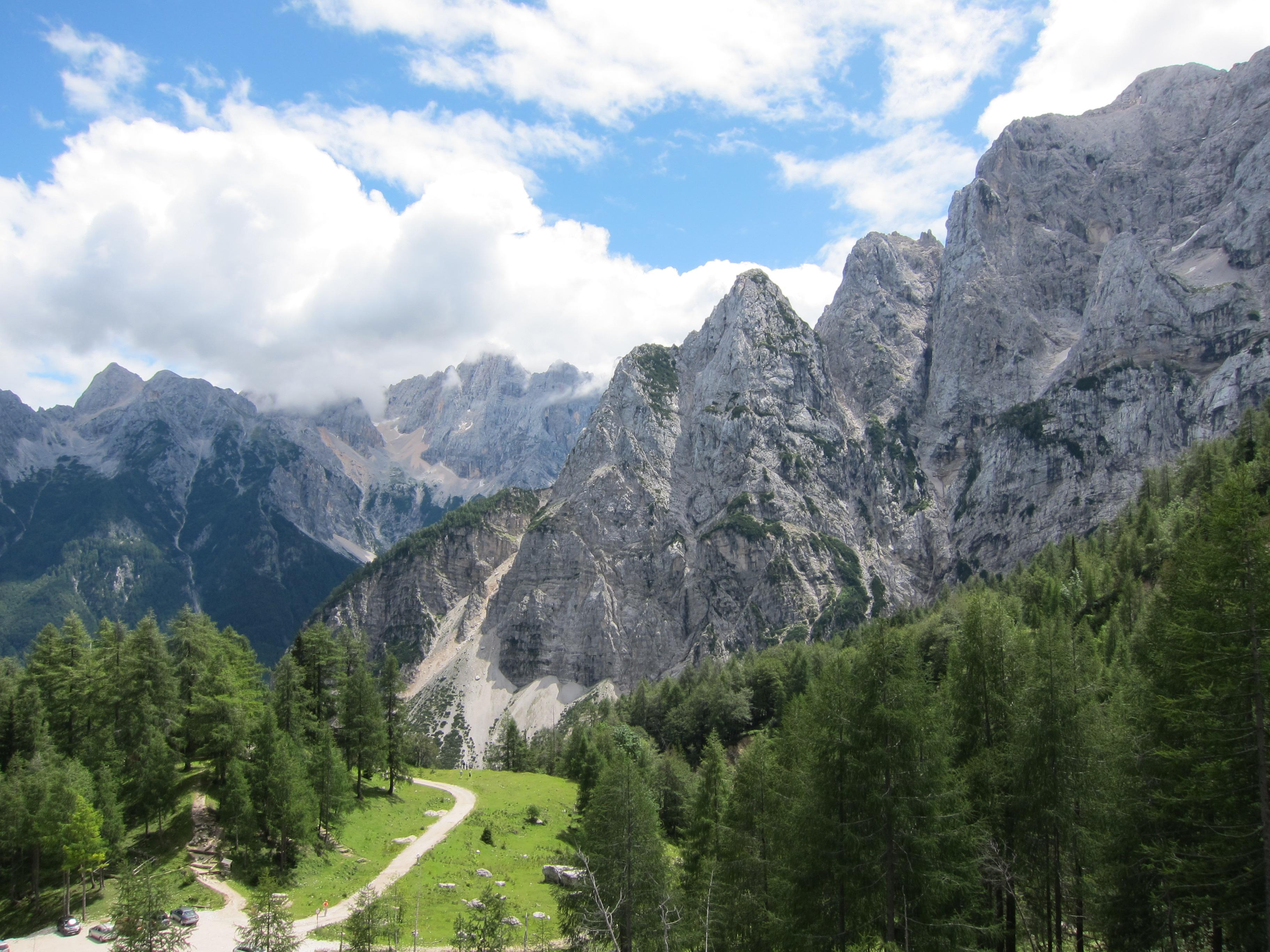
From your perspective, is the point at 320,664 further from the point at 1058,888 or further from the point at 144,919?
the point at 1058,888

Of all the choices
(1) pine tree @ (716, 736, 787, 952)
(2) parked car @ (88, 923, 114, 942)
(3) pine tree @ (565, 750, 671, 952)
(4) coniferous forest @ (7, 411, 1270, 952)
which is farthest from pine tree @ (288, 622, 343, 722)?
(1) pine tree @ (716, 736, 787, 952)

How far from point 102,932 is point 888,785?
43167 millimetres

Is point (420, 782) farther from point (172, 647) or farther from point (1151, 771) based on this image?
point (1151, 771)

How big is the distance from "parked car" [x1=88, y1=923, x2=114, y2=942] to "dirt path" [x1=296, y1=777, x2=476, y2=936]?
921 centimetres

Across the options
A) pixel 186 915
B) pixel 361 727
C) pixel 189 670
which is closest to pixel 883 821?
pixel 186 915

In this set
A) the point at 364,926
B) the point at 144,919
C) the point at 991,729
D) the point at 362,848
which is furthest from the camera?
the point at 362,848

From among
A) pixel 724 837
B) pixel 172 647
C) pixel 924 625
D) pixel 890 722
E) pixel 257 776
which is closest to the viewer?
pixel 890 722

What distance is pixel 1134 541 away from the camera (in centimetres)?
9500

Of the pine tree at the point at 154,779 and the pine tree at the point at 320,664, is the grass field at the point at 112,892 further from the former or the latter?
the pine tree at the point at 320,664

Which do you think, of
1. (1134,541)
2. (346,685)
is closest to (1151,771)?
(346,685)

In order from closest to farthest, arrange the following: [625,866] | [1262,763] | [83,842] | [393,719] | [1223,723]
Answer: [1262,763], [1223,723], [625,866], [83,842], [393,719]

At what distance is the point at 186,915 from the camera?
4069 centimetres

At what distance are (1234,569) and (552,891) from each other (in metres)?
46.8

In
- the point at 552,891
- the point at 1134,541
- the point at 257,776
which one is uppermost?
the point at 1134,541
